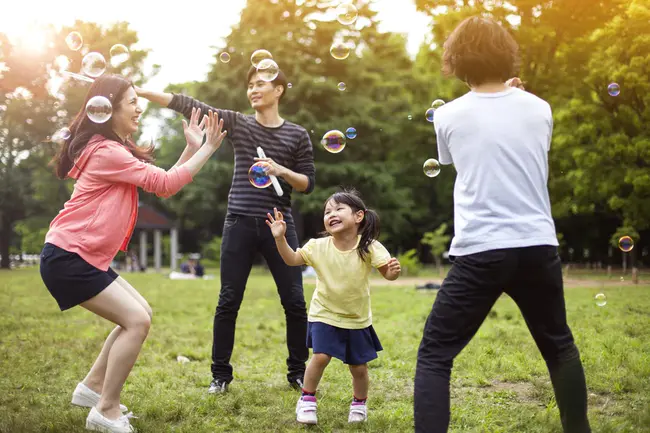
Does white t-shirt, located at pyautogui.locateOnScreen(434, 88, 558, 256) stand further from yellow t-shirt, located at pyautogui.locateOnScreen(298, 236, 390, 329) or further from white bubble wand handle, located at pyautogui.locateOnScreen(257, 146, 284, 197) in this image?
white bubble wand handle, located at pyautogui.locateOnScreen(257, 146, 284, 197)

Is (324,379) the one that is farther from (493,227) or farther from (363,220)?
(493,227)

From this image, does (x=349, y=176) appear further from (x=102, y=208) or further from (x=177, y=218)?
(x=102, y=208)

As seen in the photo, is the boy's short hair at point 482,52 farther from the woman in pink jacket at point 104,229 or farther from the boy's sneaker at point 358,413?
the boy's sneaker at point 358,413

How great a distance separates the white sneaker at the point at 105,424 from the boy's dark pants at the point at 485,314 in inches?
65.8

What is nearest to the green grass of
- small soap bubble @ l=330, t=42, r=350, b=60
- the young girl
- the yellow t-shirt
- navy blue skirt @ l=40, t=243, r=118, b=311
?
the young girl

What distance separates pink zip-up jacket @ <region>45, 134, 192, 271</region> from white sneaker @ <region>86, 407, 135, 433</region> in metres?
0.76

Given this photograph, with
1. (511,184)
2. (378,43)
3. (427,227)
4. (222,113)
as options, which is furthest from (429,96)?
(511,184)

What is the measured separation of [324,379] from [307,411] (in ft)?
4.50

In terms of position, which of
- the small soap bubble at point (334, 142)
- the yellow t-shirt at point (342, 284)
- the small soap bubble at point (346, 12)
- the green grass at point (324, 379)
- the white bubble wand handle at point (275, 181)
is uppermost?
the small soap bubble at point (346, 12)

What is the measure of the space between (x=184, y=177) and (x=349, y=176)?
26.8m

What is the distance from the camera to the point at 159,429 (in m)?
3.92

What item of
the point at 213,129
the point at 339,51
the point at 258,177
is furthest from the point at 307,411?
the point at 339,51

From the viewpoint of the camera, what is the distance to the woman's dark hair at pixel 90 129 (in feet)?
13.1

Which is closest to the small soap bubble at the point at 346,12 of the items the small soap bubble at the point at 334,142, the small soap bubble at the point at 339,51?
the small soap bubble at the point at 339,51
